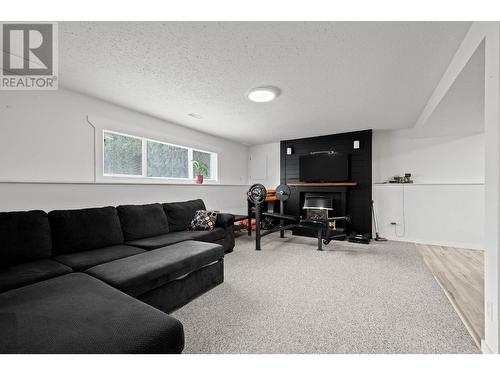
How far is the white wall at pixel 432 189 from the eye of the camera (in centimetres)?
381

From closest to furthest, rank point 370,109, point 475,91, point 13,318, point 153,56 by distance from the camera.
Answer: point 13,318 → point 153,56 → point 475,91 → point 370,109

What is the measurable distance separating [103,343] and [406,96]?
377 centimetres

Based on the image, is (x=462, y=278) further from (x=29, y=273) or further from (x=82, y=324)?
(x=29, y=273)

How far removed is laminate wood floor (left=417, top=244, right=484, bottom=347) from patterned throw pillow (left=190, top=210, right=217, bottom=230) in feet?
9.31

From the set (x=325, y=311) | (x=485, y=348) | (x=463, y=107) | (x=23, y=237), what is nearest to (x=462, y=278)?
(x=485, y=348)

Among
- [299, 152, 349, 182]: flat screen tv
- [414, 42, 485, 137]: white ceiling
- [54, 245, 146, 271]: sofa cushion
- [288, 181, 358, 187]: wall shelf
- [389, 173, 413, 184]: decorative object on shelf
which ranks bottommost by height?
[54, 245, 146, 271]: sofa cushion

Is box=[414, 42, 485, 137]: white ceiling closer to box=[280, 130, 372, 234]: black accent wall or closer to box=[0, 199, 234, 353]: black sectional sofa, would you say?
box=[280, 130, 372, 234]: black accent wall

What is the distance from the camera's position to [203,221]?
128 inches

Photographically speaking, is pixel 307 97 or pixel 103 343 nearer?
pixel 103 343

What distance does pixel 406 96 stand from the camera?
2.76 m

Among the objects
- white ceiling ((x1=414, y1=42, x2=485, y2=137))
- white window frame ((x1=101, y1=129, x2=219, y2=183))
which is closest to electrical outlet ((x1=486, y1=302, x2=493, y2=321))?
white ceiling ((x1=414, y1=42, x2=485, y2=137))

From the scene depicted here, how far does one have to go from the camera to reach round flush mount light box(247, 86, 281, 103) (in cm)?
256
